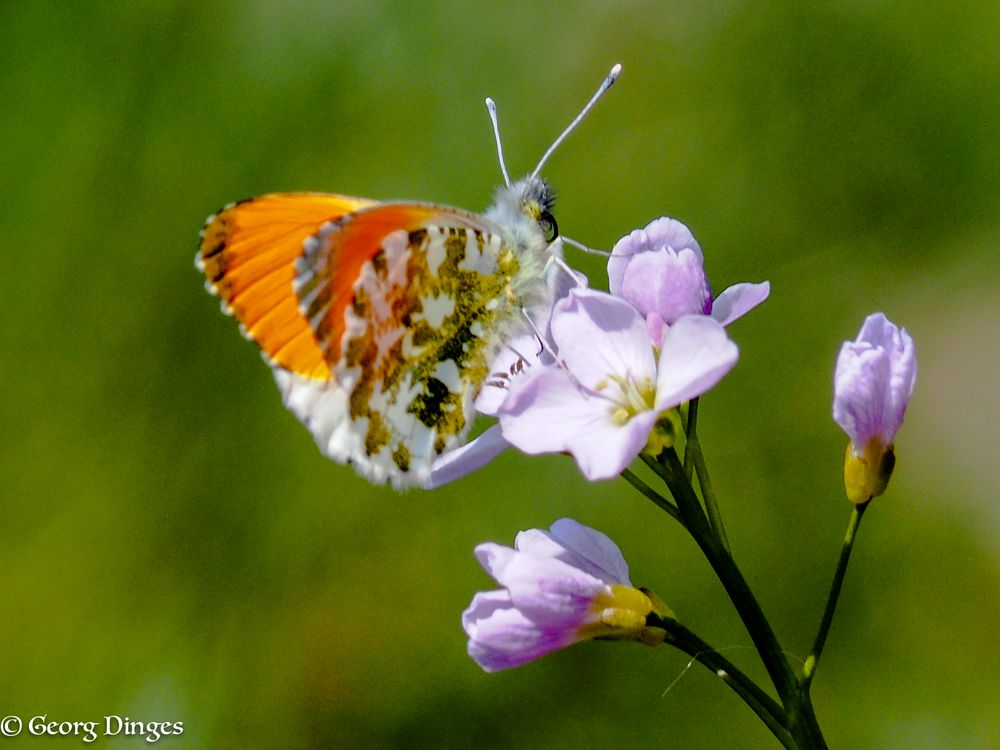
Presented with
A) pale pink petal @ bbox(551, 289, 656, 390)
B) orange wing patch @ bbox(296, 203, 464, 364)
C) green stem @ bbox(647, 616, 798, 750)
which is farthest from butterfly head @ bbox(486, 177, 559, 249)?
green stem @ bbox(647, 616, 798, 750)

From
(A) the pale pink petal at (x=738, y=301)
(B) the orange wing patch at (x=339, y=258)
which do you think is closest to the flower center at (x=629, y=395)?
(A) the pale pink petal at (x=738, y=301)

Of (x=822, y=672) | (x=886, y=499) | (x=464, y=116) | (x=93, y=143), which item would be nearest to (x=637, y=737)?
(x=822, y=672)

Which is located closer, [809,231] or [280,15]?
[809,231]

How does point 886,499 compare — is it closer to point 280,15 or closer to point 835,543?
point 835,543

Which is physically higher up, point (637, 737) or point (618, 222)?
point (618, 222)

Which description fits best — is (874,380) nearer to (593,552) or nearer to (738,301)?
(738,301)

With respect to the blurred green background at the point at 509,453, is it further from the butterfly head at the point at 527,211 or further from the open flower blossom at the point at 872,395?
the open flower blossom at the point at 872,395

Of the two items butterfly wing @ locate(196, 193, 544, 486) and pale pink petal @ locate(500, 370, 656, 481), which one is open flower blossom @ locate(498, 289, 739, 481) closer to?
pale pink petal @ locate(500, 370, 656, 481)
